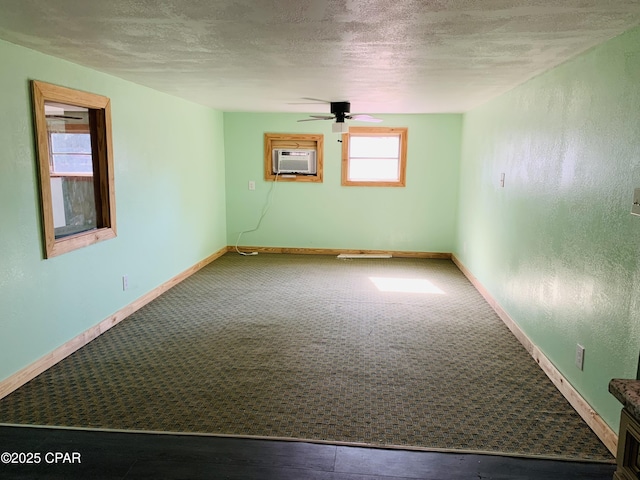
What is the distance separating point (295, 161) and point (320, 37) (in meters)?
4.32

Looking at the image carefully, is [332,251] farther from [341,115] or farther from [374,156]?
[341,115]

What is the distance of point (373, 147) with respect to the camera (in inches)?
263

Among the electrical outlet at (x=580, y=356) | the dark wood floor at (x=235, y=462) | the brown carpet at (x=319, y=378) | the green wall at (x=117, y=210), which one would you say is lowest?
the dark wood floor at (x=235, y=462)

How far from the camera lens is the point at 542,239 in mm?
3205

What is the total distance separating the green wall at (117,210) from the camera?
2.71 meters

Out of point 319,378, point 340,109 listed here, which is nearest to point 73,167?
point 319,378

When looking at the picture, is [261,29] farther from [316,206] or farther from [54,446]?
[316,206]

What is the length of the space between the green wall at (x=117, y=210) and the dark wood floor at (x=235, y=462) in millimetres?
802

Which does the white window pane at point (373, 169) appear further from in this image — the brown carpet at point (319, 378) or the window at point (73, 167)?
the window at point (73, 167)

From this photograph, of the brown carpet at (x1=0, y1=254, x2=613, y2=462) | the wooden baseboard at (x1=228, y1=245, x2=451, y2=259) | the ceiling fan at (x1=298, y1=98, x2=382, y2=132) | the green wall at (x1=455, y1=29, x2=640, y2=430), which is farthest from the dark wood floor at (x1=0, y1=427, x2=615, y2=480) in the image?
the wooden baseboard at (x1=228, y1=245, x2=451, y2=259)

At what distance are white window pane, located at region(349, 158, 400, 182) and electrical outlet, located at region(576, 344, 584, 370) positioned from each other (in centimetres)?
432

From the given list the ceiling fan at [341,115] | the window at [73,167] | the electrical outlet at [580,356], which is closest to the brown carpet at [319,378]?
the electrical outlet at [580,356]

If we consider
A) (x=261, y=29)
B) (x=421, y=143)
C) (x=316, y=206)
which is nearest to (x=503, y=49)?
(x=261, y=29)

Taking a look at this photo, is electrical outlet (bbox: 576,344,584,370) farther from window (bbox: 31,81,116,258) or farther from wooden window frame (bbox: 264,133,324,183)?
wooden window frame (bbox: 264,133,324,183)
